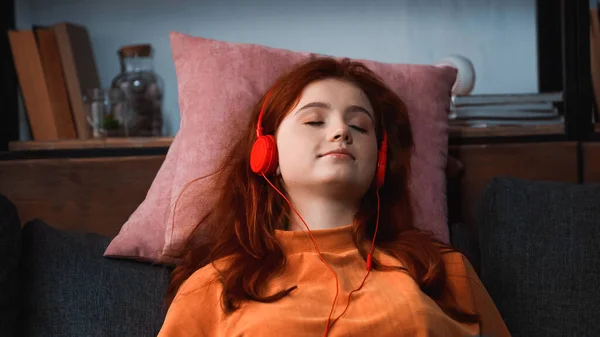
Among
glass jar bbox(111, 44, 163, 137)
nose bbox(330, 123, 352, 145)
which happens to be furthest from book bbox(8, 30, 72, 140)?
nose bbox(330, 123, 352, 145)

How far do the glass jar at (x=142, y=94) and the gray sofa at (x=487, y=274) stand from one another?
53 centimetres

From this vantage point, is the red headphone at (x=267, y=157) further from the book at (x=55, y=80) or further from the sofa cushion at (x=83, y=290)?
the book at (x=55, y=80)

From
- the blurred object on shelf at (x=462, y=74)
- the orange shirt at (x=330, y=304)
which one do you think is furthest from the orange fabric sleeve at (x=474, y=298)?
the blurred object on shelf at (x=462, y=74)

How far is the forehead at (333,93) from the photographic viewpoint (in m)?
1.21

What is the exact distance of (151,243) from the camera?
53.2 inches

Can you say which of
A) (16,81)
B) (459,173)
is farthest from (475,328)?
(16,81)

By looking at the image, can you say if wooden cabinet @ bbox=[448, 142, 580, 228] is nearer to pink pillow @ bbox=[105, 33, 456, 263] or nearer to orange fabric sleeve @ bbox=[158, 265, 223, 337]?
pink pillow @ bbox=[105, 33, 456, 263]

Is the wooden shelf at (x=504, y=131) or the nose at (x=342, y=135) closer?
the nose at (x=342, y=135)

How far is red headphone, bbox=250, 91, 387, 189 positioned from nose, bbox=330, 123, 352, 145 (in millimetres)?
85

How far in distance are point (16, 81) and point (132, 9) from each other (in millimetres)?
379

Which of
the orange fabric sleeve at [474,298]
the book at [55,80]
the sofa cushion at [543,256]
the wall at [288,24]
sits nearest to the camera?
the orange fabric sleeve at [474,298]

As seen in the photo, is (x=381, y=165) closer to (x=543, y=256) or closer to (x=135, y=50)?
(x=543, y=256)

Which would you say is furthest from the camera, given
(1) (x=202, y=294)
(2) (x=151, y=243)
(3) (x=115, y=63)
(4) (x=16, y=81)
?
(3) (x=115, y=63)

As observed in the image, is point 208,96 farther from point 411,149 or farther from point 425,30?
point 425,30
